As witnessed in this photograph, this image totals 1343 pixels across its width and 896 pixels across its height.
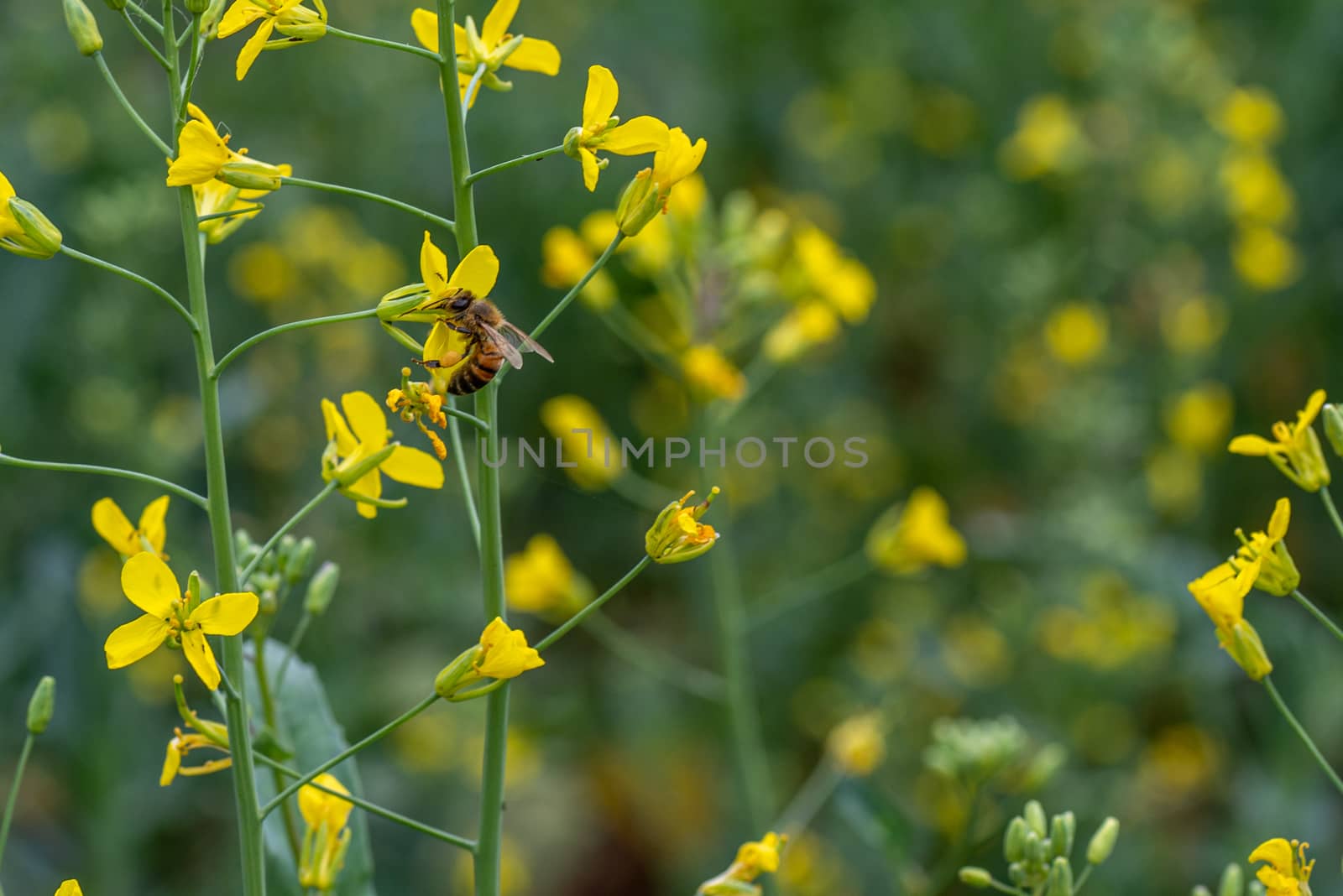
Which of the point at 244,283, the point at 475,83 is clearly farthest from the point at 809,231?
the point at 244,283

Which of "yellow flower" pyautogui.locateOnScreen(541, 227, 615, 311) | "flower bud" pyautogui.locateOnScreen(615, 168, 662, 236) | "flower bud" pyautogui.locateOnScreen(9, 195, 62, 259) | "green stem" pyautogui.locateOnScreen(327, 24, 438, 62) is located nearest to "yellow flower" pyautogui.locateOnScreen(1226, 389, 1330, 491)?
"flower bud" pyautogui.locateOnScreen(615, 168, 662, 236)

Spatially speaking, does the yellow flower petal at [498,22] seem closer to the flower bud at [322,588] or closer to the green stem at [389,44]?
the green stem at [389,44]

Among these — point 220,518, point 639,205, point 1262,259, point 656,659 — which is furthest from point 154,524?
point 1262,259

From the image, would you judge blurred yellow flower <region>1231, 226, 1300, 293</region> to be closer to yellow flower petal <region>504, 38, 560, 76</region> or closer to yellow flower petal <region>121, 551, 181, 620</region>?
yellow flower petal <region>504, 38, 560, 76</region>

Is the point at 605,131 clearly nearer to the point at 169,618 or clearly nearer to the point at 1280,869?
the point at 169,618

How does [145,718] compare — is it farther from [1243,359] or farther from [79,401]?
[1243,359]

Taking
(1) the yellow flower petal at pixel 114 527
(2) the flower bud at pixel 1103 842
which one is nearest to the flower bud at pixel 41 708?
(1) the yellow flower petal at pixel 114 527

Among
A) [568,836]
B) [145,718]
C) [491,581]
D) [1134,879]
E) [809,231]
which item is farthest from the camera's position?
[568,836]
